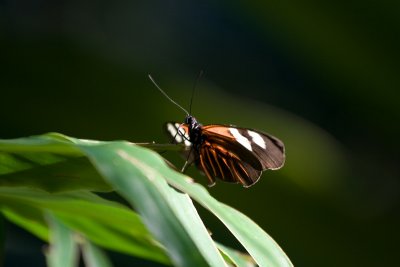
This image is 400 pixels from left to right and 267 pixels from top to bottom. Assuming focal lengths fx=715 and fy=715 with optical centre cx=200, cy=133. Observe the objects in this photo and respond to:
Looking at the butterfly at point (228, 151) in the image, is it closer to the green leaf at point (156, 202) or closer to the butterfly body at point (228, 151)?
the butterfly body at point (228, 151)

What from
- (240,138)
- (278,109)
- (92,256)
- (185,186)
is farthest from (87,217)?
(278,109)

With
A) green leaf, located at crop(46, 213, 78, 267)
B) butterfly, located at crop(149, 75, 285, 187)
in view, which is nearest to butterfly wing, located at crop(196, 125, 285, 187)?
butterfly, located at crop(149, 75, 285, 187)

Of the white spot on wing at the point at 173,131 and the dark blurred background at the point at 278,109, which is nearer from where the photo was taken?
the white spot on wing at the point at 173,131

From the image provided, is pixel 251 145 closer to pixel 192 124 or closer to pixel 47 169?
pixel 192 124

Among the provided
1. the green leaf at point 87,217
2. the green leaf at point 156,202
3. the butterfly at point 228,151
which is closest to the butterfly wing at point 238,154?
the butterfly at point 228,151

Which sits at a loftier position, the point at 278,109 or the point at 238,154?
the point at 278,109

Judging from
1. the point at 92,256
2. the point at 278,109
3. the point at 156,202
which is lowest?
the point at 92,256
